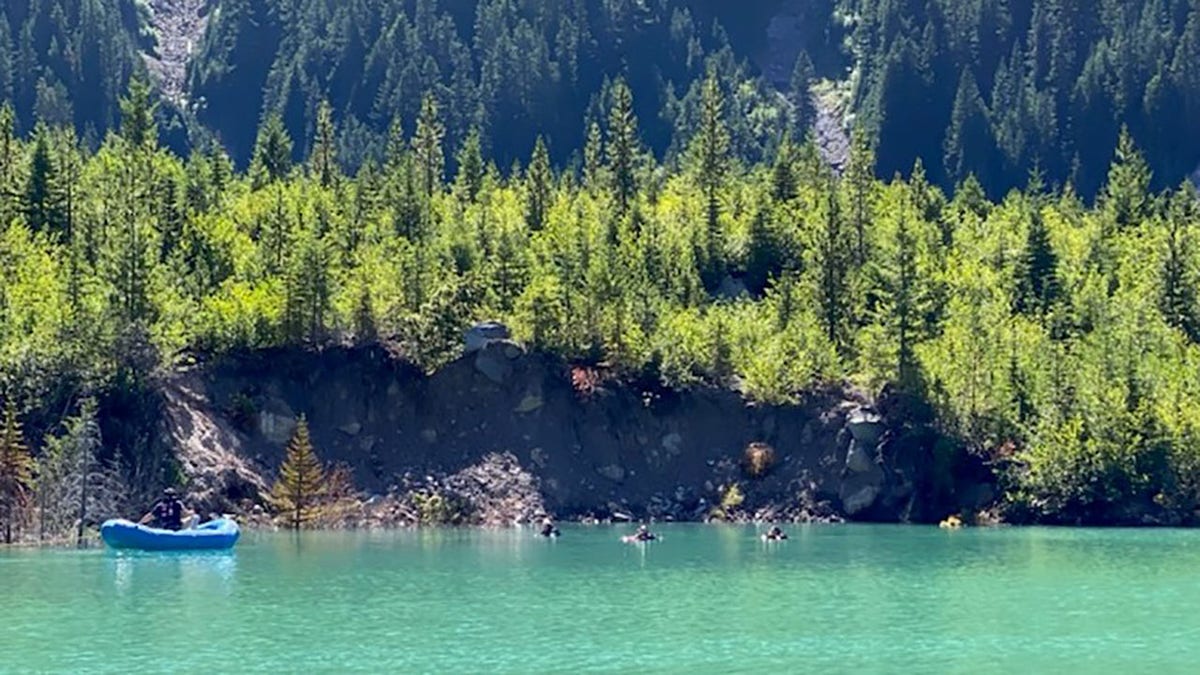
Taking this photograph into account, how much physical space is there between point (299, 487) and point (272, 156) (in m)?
61.0

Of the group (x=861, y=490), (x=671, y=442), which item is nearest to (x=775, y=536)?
(x=861, y=490)

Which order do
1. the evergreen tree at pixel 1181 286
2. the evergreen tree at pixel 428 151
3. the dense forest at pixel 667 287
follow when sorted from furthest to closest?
the evergreen tree at pixel 428 151 < the evergreen tree at pixel 1181 286 < the dense forest at pixel 667 287

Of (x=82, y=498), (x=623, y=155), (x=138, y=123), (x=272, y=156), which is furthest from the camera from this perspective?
(x=272, y=156)

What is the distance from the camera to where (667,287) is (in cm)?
12925

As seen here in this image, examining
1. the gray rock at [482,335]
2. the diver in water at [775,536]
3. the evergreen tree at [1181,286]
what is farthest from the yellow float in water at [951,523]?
the evergreen tree at [1181,286]

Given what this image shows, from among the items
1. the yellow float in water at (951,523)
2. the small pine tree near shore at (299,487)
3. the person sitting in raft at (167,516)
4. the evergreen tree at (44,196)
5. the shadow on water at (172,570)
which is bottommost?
the shadow on water at (172,570)

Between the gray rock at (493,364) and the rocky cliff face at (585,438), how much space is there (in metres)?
0.09

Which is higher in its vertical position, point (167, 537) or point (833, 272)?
point (833, 272)

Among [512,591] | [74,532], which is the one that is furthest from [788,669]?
[74,532]

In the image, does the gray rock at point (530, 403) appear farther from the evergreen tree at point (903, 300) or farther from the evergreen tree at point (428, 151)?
the evergreen tree at point (428, 151)

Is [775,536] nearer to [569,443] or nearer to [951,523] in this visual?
[951,523]

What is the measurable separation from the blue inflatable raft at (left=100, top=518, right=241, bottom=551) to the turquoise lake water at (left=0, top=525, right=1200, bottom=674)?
1.22 m

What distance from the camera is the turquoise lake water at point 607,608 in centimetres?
5188

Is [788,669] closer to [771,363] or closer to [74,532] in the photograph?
[74,532]
